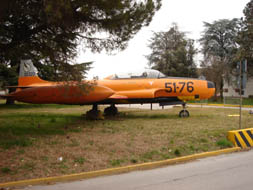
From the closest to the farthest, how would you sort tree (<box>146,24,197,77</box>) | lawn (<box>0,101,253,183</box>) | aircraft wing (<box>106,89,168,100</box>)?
1. lawn (<box>0,101,253,183</box>)
2. aircraft wing (<box>106,89,168,100</box>)
3. tree (<box>146,24,197,77</box>)

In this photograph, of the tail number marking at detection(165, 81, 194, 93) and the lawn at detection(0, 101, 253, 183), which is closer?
the lawn at detection(0, 101, 253, 183)

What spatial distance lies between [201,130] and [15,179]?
7556mm

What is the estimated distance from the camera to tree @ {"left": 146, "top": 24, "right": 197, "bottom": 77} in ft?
137

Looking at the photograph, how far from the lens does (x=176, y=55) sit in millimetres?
42500

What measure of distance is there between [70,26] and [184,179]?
6504mm

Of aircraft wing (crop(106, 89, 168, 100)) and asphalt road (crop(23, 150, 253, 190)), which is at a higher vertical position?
aircraft wing (crop(106, 89, 168, 100))

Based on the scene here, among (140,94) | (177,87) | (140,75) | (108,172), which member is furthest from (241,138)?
(140,75)

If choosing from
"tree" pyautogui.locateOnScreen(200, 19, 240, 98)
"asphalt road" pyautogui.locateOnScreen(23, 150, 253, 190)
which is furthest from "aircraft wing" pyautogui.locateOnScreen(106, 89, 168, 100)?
"tree" pyautogui.locateOnScreen(200, 19, 240, 98)

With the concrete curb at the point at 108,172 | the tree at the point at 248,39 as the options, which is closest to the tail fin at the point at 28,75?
the concrete curb at the point at 108,172

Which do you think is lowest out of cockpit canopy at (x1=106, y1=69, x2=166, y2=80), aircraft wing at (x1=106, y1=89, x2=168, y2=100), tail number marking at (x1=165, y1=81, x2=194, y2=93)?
aircraft wing at (x1=106, y1=89, x2=168, y2=100)

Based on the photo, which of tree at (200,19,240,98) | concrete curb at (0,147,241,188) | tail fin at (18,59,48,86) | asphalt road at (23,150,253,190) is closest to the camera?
asphalt road at (23,150,253,190)

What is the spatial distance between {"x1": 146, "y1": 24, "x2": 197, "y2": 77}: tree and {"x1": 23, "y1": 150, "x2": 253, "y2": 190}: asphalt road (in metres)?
36.1

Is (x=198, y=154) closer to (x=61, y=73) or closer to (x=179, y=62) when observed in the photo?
(x=61, y=73)

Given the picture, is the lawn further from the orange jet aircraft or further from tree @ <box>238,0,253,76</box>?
tree @ <box>238,0,253,76</box>
